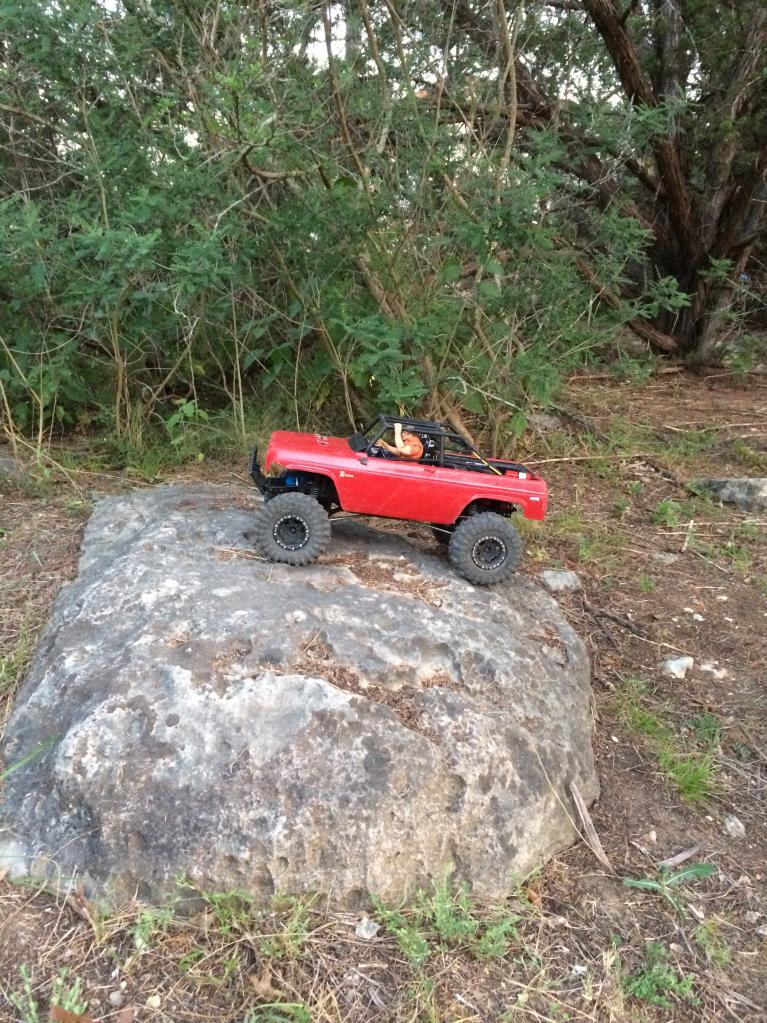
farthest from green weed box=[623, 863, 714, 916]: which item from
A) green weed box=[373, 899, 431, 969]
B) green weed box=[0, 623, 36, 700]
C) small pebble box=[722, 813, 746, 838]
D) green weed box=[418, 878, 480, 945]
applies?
green weed box=[0, 623, 36, 700]

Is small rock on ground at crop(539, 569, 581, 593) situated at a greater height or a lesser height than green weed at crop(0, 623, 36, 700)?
lesser

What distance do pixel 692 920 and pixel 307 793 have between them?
4.11 ft

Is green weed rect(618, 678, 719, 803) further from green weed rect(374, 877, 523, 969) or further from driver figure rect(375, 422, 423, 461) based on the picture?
driver figure rect(375, 422, 423, 461)

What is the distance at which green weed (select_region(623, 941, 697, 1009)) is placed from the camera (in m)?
2.15

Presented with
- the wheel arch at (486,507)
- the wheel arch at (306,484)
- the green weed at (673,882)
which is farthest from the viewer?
the wheel arch at (486,507)

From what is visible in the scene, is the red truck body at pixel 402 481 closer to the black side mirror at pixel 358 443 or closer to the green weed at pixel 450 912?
the black side mirror at pixel 358 443

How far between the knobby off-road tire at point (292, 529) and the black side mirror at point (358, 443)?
0.29m

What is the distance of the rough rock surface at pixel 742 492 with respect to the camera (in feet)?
17.6

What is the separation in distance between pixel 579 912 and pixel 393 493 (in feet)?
5.52

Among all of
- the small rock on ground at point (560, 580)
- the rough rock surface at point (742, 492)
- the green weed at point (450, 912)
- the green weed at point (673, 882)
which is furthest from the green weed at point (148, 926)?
the rough rock surface at point (742, 492)

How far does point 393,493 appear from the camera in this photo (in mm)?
3303

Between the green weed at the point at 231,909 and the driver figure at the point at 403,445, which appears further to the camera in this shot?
the driver figure at the point at 403,445

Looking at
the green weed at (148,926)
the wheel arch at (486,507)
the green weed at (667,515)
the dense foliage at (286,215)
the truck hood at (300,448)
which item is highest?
the dense foliage at (286,215)


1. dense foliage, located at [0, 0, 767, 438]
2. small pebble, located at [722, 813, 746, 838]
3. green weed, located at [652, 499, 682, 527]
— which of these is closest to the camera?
small pebble, located at [722, 813, 746, 838]
